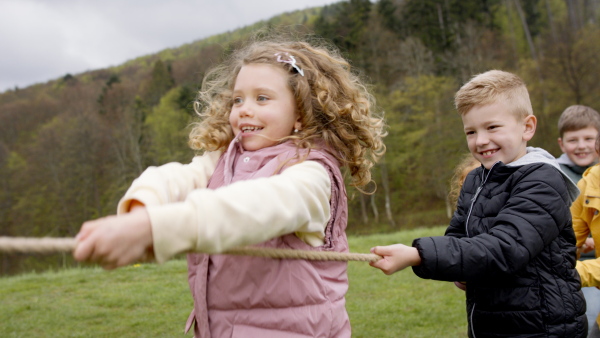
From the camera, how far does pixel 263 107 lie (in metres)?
2.24

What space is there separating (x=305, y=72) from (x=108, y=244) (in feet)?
4.29

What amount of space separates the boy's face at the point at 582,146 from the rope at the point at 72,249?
298 centimetres

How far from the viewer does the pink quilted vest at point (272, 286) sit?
6.34 ft

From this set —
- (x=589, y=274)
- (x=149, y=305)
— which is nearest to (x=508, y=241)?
(x=589, y=274)

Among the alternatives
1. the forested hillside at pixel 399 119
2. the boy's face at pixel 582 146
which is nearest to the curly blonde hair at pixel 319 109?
the boy's face at pixel 582 146

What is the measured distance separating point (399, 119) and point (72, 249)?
35.5 m

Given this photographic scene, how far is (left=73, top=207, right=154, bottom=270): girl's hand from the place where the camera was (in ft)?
4.54

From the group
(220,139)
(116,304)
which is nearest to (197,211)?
(220,139)

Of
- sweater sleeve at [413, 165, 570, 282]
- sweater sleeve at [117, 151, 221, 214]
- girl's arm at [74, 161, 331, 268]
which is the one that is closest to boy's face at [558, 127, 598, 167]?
sweater sleeve at [413, 165, 570, 282]

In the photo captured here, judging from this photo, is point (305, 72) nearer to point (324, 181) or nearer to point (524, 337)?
point (324, 181)

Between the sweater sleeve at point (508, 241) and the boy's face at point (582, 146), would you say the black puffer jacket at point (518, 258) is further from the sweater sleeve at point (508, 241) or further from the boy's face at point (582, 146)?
the boy's face at point (582, 146)

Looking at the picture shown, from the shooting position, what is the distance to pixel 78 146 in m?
36.5

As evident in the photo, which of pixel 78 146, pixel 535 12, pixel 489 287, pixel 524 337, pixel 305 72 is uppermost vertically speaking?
pixel 535 12

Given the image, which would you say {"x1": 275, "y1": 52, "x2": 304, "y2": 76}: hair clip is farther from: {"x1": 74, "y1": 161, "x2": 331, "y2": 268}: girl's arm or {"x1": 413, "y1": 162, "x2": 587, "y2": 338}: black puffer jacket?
{"x1": 413, "y1": 162, "x2": 587, "y2": 338}: black puffer jacket
